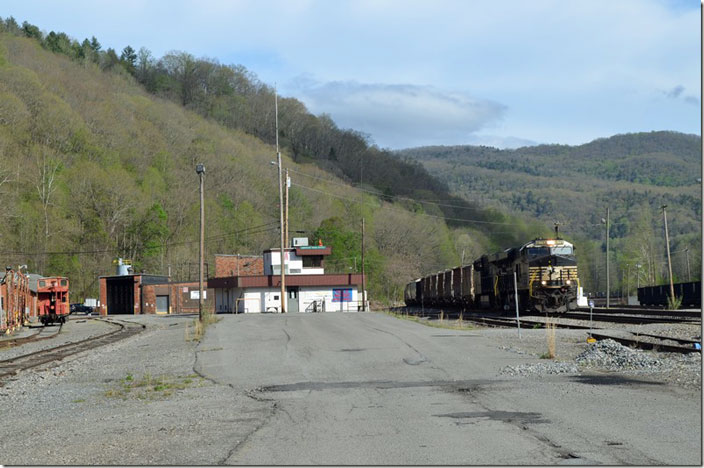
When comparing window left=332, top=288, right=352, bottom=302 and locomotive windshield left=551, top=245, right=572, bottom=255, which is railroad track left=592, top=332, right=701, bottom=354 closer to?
locomotive windshield left=551, top=245, right=572, bottom=255

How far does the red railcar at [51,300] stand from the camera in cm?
5009

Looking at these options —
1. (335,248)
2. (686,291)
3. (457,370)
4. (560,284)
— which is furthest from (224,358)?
(335,248)

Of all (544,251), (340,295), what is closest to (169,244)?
(340,295)

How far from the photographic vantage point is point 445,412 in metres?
10.7

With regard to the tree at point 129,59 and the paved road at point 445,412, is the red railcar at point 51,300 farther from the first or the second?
the tree at point 129,59

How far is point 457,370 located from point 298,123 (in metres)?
156

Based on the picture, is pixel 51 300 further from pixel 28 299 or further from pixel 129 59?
pixel 129 59

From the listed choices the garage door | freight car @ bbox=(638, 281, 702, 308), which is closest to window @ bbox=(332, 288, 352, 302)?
the garage door

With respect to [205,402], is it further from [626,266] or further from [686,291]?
[626,266]

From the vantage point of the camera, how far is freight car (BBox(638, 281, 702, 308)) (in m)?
52.7

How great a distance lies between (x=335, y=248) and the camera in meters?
102

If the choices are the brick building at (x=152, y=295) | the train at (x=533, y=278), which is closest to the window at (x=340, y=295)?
the brick building at (x=152, y=295)

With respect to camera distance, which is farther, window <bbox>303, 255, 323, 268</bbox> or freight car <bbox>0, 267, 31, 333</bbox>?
window <bbox>303, 255, 323, 268</bbox>

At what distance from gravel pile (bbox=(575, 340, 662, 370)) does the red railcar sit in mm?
41550
